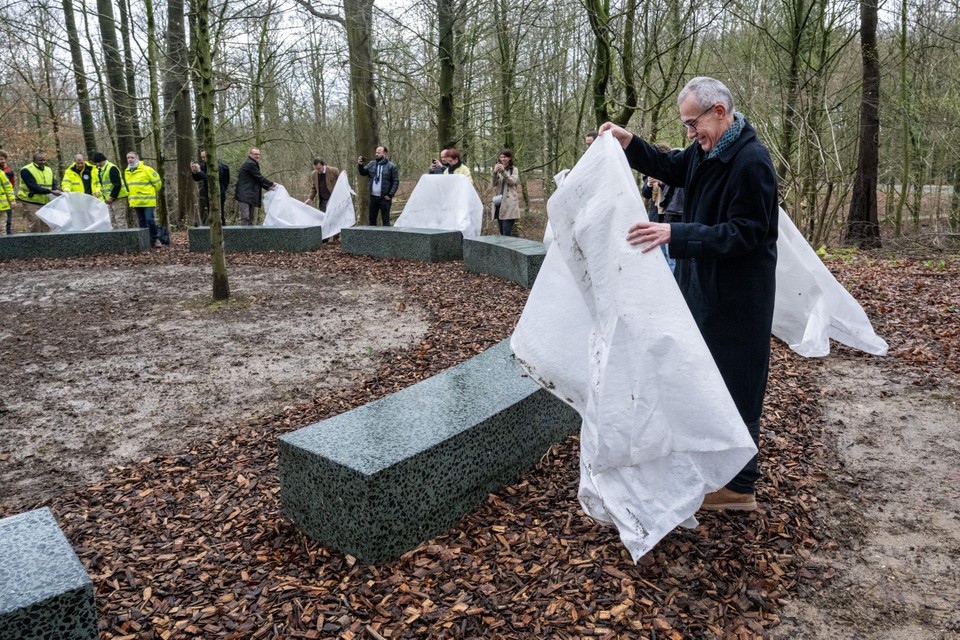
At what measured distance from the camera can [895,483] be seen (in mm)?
3463

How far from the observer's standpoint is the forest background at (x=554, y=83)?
38.7 feet

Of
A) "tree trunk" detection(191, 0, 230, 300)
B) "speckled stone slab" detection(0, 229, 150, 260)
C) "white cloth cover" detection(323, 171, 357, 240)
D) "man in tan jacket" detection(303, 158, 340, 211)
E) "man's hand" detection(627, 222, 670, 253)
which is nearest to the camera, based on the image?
"man's hand" detection(627, 222, 670, 253)

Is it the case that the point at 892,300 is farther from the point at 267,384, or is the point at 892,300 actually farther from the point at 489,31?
the point at 489,31

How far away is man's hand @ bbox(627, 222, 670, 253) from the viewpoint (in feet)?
8.21


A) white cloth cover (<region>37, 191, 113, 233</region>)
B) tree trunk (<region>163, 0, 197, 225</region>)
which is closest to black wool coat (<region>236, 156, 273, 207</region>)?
white cloth cover (<region>37, 191, 113, 233</region>)

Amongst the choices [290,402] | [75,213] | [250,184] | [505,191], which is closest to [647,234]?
[290,402]

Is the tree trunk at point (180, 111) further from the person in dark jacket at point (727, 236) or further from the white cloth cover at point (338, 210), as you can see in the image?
the person in dark jacket at point (727, 236)

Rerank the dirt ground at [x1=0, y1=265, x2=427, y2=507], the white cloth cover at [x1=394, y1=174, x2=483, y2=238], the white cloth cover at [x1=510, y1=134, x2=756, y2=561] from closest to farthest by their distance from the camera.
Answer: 1. the white cloth cover at [x1=510, y1=134, x2=756, y2=561]
2. the dirt ground at [x1=0, y1=265, x2=427, y2=507]
3. the white cloth cover at [x1=394, y1=174, x2=483, y2=238]

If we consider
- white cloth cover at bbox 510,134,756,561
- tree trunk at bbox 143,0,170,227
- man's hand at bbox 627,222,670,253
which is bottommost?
white cloth cover at bbox 510,134,756,561

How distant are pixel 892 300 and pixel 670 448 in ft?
20.0

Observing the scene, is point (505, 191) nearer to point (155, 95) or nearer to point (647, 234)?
point (155, 95)

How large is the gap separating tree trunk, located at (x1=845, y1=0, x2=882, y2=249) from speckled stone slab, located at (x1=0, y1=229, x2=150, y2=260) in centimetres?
1251

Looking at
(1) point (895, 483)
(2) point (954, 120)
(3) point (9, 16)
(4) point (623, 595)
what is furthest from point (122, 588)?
(3) point (9, 16)

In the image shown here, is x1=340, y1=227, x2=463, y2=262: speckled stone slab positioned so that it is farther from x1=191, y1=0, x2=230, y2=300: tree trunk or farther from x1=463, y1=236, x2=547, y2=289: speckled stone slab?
x1=191, y1=0, x2=230, y2=300: tree trunk
